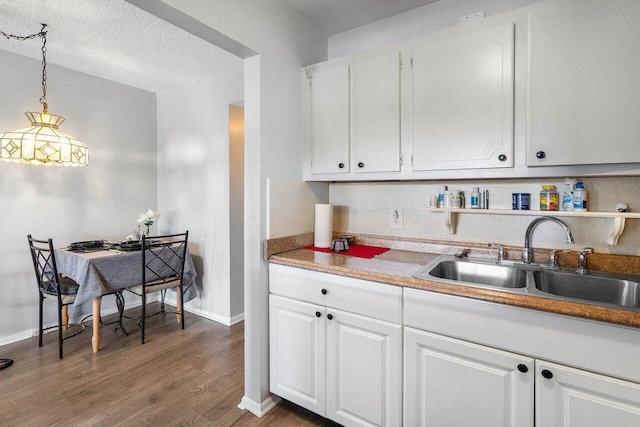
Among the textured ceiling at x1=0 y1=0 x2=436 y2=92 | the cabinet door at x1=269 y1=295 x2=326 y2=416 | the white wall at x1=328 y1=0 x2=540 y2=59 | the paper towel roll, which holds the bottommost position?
the cabinet door at x1=269 y1=295 x2=326 y2=416

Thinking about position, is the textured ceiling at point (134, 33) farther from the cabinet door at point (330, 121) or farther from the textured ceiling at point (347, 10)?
the cabinet door at point (330, 121)

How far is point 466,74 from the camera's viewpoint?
1.50 meters

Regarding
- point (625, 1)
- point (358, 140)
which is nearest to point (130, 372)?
point (358, 140)

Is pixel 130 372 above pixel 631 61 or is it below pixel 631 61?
below

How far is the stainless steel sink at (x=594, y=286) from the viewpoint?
131 cm

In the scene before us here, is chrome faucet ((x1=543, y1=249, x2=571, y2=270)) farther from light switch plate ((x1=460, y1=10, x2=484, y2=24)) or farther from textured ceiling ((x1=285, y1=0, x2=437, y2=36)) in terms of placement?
textured ceiling ((x1=285, y1=0, x2=437, y2=36))

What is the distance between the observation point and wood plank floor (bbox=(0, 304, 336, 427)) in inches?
70.2

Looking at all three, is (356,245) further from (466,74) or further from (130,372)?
(130,372)

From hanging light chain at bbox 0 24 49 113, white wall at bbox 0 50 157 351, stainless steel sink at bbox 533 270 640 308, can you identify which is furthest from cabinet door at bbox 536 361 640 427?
hanging light chain at bbox 0 24 49 113

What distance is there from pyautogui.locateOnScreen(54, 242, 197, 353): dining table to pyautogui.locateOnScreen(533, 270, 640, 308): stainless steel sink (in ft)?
9.64

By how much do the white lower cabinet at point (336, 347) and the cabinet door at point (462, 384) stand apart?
7 centimetres

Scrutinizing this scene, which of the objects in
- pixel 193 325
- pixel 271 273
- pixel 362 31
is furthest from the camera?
pixel 193 325

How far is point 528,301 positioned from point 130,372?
252cm

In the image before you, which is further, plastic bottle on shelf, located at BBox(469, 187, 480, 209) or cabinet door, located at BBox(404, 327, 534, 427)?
plastic bottle on shelf, located at BBox(469, 187, 480, 209)
